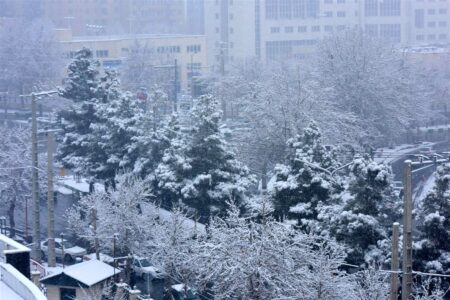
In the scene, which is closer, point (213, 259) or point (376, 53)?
point (213, 259)

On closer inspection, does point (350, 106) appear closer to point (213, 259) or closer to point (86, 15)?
point (213, 259)

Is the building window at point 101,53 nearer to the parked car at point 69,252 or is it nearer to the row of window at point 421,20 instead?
the row of window at point 421,20

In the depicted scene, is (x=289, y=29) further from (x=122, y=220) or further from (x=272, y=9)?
(x=122, y=220)

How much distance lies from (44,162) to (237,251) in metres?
19.6

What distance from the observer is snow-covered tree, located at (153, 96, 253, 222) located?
26281 millimetres

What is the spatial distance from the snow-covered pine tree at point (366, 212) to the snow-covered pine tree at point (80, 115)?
15.5 metres

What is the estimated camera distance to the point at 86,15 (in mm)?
103500

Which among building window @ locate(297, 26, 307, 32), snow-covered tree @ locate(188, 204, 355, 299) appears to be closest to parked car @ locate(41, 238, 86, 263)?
snow-covered tree @ locate(188, 204, 355, 299)

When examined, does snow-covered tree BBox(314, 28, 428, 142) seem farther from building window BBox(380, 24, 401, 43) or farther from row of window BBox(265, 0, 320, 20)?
building window BBox(380, 24, 401, 43)

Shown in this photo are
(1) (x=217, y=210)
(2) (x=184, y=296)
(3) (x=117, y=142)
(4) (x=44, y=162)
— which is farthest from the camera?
(4) (x=44, y=162)

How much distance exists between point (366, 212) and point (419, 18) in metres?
70.8

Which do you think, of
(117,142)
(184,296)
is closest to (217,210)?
(184,296)

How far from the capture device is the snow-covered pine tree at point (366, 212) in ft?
63.6

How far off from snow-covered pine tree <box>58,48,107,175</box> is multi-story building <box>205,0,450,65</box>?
41262 mm
